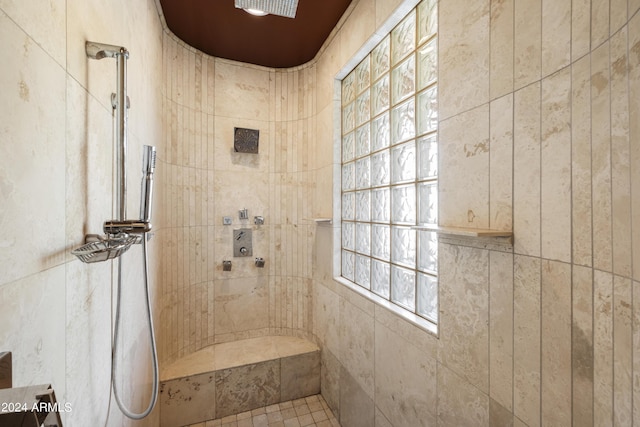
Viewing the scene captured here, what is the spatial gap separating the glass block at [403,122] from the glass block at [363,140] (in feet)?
0.78

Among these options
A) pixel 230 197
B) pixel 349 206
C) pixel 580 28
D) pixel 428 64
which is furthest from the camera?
pixel 230 197

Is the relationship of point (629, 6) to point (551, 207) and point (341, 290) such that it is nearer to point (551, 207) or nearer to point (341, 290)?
point (551, 207)

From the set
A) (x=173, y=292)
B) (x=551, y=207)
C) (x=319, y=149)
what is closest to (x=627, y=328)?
(x=551, y=207)

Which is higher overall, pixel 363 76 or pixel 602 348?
pixel 363 76

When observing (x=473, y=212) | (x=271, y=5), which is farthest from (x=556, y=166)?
(x=271, y=5)

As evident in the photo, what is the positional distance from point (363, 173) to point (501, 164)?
92 centimetres

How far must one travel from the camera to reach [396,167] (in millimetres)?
1393

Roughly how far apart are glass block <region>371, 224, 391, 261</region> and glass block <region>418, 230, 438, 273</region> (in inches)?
9.2

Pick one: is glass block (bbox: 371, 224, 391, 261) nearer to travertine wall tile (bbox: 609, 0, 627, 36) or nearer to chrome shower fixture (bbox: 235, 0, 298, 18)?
travertine wall tile (bbox: 609, 0, 627, 36)

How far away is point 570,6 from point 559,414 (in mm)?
992

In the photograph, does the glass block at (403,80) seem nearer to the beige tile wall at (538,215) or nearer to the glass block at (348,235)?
the beige tile wall at (538,215)

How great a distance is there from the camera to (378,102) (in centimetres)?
155

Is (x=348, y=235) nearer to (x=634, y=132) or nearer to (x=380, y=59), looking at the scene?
A: (x=380, y=59)

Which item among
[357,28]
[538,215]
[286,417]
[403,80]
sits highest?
[357,28]
